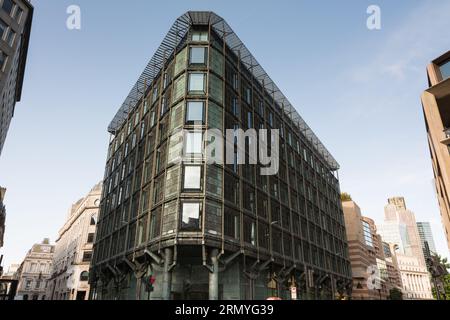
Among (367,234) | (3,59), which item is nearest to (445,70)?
(3,59)

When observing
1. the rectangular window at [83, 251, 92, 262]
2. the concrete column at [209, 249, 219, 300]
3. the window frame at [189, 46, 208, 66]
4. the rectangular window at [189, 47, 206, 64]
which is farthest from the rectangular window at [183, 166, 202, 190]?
the rectangular window at [83, 251, 92, 262]

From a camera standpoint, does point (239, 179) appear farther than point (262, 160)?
No

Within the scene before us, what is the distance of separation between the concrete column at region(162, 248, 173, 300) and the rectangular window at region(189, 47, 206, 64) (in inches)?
782

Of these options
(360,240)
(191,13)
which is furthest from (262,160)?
(360,240)

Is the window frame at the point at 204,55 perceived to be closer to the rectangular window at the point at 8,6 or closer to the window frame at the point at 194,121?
the window frame at the point at 194,121

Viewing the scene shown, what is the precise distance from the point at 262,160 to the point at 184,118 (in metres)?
12.0

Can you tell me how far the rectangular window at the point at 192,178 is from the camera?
2898 cm

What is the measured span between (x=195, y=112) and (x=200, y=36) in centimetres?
1020

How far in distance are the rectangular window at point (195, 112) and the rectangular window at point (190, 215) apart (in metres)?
8.48

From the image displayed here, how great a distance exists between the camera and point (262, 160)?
39062mm

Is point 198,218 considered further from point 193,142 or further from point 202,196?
point 193,142

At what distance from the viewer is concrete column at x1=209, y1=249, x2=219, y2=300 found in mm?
25822

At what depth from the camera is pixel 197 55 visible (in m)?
35.1
